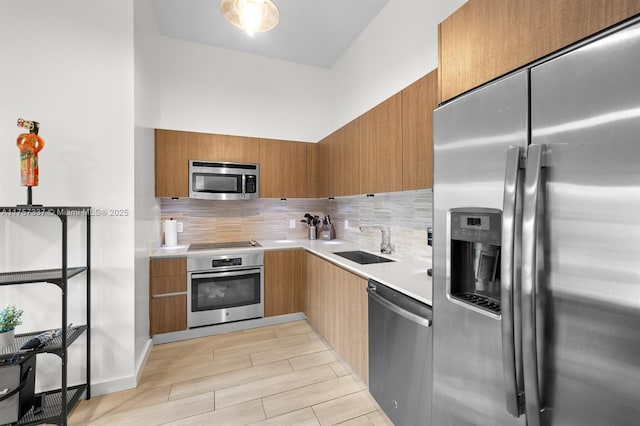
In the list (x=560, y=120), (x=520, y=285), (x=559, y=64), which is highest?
(x=559, y=64)

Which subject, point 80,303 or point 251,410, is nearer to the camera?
point 251,410

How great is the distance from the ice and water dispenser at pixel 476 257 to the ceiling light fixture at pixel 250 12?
5.70 ft

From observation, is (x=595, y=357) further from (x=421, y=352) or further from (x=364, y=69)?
(x=364, y=69)

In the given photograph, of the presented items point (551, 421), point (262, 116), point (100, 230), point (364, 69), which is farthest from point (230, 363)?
point (364, 69)

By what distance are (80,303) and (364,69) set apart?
3275 mm

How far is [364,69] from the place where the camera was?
2.93 m

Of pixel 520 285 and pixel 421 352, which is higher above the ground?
pixel 520 285

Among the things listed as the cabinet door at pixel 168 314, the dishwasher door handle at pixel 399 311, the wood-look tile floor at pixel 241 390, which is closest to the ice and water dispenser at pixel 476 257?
the dishwasher door handle at pixel 399 311

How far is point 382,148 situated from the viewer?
201cm

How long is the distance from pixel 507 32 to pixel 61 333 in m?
2.72

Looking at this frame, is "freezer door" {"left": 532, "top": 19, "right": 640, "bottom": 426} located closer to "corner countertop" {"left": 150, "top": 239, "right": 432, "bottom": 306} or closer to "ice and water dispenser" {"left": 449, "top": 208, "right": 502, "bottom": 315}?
"ice and water dispenser" {"left": 449, "top": 208, "right": 502, "bottom": 315}

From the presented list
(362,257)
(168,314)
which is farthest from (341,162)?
(168,314)

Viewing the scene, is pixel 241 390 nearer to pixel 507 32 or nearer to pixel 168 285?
pixel 168 285

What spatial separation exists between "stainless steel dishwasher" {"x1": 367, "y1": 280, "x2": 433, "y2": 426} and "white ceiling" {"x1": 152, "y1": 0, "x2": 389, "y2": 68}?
2577mm
